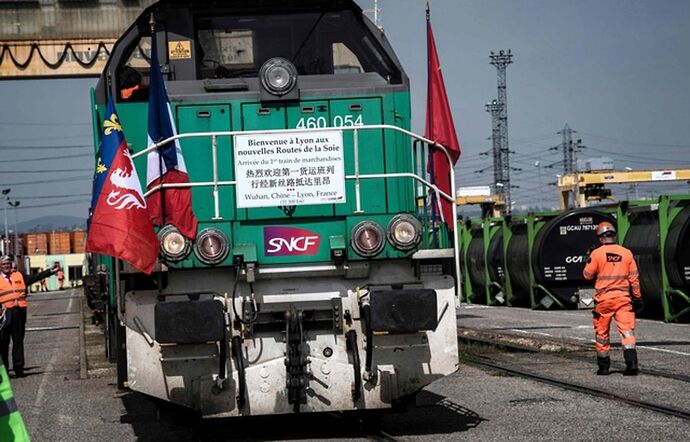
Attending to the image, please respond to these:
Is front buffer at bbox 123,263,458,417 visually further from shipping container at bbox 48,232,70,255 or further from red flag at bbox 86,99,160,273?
shipping container at bbox 48,232,70,255

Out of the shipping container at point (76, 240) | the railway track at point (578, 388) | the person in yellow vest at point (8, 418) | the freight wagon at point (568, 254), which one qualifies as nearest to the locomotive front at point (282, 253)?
the railway track at point (578, 388)

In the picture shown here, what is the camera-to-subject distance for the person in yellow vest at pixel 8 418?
12.7 feet

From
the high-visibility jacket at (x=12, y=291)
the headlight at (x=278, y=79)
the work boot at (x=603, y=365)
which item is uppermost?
the headlight at (x=278, y=79)

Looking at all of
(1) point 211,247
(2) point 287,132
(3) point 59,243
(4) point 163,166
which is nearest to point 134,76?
(4) point 163,166

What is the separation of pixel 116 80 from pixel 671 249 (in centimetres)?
1420

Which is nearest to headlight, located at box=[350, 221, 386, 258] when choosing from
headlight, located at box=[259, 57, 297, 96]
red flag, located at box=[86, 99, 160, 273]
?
headlight, located at box=[259, 57, 297, 96]

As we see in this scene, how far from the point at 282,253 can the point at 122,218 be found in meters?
1.24

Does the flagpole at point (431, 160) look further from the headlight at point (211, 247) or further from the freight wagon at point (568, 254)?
the freight wagon at point (568, 254)

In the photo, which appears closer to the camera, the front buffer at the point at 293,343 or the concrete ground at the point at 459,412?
the front buffer at the point at 293,343

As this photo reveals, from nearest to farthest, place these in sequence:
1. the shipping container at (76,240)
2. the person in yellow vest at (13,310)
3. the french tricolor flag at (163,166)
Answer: the french tricolor flag at (163,166) < the person in yellow vest at (13,310) < the shipping container at (76,240)

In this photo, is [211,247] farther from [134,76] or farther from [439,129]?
[439,129]

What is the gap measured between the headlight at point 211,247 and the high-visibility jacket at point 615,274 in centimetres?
522

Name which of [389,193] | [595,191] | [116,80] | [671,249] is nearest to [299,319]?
[389,193]

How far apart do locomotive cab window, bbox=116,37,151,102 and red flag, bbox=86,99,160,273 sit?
71 centimetres
